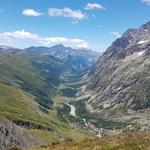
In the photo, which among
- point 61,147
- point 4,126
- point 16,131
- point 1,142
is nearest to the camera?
point 61,147

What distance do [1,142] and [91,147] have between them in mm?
26254

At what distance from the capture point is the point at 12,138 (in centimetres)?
6425

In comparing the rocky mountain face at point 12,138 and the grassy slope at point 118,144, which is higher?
the grassy slope at point 118,144

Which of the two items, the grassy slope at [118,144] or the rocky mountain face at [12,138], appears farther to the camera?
the rocky mountain face at [12,138]

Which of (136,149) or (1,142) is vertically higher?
(136,149)

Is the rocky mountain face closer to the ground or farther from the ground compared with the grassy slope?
closer to the ground

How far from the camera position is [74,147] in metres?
34.1

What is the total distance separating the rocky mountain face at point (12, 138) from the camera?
5856 centimetres

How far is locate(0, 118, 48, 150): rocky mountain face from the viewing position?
58.6 m

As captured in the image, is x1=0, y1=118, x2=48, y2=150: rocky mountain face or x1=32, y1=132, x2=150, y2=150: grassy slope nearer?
x1=32, y1=132, x2=150, y2=150: grassy slope

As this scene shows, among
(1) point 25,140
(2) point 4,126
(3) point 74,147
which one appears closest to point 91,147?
(3) point 74,147

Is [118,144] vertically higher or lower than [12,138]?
higher

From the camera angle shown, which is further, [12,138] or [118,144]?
[12,138]

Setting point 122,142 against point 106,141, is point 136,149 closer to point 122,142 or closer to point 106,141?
point 122,142
